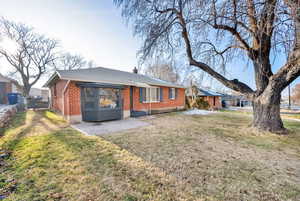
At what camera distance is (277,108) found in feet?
18.2

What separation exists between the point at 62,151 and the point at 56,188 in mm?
1666

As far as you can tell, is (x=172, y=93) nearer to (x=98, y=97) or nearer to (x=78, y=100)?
(x=98, y=97)

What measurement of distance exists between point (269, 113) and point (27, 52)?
97.1ft

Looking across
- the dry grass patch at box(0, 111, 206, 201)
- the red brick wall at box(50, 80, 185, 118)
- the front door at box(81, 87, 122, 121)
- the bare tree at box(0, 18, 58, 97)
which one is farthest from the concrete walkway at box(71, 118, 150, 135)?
the bare tree at box(0, 18, 58, 97)

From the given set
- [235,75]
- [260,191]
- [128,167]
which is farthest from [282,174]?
[235,75]

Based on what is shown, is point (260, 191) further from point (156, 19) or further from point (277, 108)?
point (156, 19)

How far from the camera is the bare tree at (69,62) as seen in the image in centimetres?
2508

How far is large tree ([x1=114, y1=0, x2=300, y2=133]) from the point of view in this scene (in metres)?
4.18

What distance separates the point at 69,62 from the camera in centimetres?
2772

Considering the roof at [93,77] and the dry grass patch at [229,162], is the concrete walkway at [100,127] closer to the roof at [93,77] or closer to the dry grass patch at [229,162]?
the dry grass patch at [229,162]

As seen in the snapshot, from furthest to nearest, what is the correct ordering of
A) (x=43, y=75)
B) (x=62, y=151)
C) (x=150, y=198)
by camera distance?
(x=43, y=75) < (x=62, y=151) < (x=150, y=198)

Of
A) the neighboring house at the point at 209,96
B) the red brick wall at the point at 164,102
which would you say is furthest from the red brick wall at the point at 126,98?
the neighboring house at the point at 209,96

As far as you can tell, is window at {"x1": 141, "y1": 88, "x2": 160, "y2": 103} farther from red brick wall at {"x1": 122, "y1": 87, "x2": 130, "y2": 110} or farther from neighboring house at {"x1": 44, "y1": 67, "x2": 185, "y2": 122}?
red brick wall at {"x1": 122, "y1": 87, "x2": 130, "y2": 110}

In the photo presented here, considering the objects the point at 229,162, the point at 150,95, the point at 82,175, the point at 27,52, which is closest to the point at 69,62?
the point at 27,52
